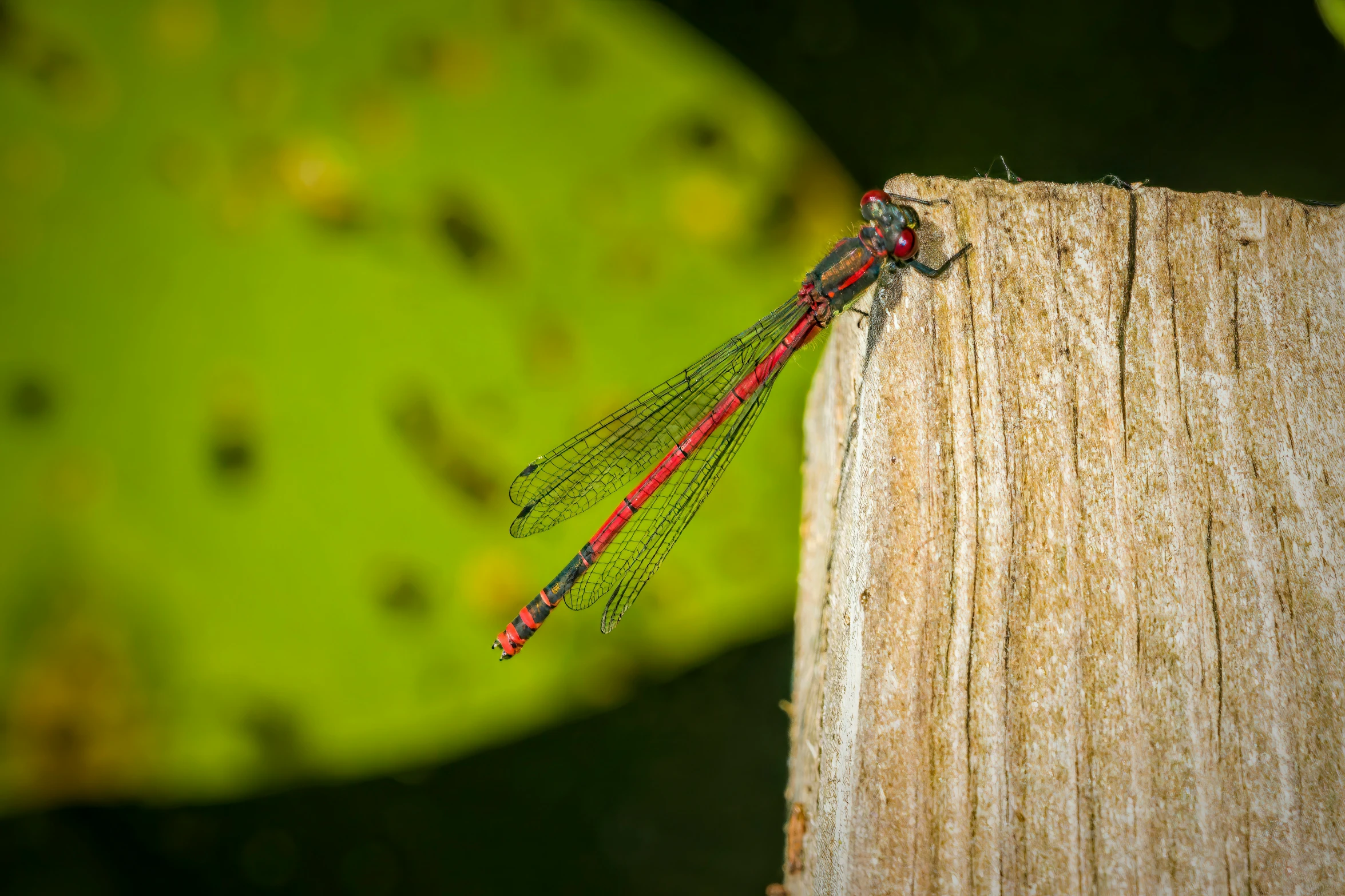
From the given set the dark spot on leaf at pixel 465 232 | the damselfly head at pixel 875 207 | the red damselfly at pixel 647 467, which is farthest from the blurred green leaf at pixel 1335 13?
the dark spot on leaf at pixel 465 232

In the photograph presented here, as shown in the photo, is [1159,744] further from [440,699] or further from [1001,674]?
[440,699]

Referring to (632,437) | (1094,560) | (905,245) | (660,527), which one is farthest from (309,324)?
(1094,560)

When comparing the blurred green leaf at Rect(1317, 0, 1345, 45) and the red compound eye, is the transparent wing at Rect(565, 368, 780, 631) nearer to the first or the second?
the red compound eye

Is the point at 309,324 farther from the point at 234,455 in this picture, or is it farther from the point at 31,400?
the point at 31,400

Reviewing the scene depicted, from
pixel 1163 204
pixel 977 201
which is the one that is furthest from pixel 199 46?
pixel 1163 204

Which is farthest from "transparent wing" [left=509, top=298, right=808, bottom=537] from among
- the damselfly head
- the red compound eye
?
the red compound eye

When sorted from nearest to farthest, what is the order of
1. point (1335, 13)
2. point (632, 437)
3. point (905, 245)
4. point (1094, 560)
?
A: point (1094, 560)
point (905, 245)
point (1335, 13)
point (632, 437)
